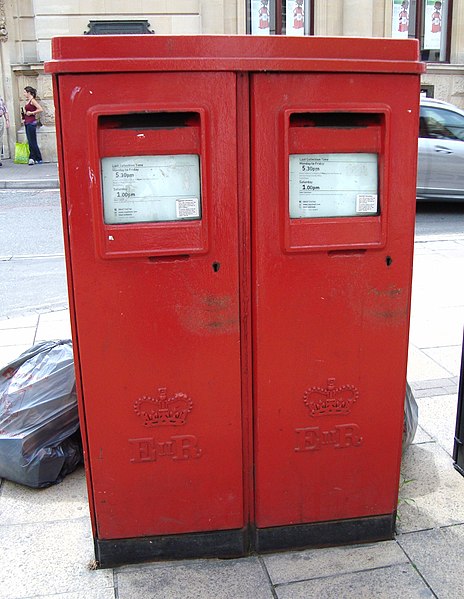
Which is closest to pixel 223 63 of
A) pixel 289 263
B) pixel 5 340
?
pixel 289 263

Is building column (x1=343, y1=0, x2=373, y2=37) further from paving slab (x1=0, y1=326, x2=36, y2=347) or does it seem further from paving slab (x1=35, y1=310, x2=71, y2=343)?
paving slab (x1=0, y1=326, x2=36, y2=347)

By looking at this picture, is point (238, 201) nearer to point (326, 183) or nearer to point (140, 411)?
point (326, 183)

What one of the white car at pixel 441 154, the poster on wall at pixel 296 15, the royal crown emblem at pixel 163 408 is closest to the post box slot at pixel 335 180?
the royal crown emblem at pixel 163 408

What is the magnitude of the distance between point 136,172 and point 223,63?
47cm

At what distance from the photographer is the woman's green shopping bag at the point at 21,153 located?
17.1 m

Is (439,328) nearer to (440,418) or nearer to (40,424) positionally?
(440,418)

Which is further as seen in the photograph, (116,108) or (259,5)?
(259,5)

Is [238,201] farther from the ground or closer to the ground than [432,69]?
closer to the ground

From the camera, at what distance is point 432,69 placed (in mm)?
19062

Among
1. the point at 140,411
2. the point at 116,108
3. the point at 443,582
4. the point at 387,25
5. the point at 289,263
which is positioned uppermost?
the point at 387,25

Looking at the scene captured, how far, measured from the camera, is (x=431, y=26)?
19.9m

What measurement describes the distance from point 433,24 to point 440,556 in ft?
64.8

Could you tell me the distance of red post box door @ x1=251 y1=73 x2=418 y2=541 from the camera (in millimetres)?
2537

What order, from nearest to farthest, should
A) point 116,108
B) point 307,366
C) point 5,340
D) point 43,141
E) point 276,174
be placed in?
point 116,108, point 276,174, point 307,366, point 5,340, point 43,141
